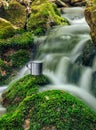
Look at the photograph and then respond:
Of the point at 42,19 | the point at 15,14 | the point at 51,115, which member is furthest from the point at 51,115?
the point at 15,14

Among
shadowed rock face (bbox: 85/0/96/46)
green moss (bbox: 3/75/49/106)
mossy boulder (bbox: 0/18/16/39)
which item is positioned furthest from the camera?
mossy boulder (bbox: 0/18/16/39)

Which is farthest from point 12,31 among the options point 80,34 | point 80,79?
point 80,79

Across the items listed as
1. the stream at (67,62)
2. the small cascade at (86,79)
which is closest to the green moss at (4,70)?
the stream at (67,62)

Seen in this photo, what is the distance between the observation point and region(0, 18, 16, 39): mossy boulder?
1309 centimetres

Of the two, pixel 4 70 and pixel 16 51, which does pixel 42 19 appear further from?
pixel 4 70

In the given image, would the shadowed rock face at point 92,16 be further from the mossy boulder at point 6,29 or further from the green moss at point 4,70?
the mossy boulder at point 6,29

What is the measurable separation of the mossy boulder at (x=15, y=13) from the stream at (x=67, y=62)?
160 centimetres

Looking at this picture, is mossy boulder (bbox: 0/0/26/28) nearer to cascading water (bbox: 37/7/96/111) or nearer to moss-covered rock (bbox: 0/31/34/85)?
cascading water (bbox: 37/7/96/111)

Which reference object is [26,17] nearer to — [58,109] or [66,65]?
[66,65]

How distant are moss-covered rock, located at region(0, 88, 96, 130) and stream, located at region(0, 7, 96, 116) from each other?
42.0 inches

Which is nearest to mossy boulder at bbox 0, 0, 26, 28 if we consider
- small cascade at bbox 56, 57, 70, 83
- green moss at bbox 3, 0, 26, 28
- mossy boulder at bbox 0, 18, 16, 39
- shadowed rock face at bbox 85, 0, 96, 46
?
green moss at bbox 3, 0, 26, 28

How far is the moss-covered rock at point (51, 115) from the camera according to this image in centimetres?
Answer: 641

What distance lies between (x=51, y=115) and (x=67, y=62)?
395cm

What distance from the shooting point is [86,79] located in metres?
9.04
